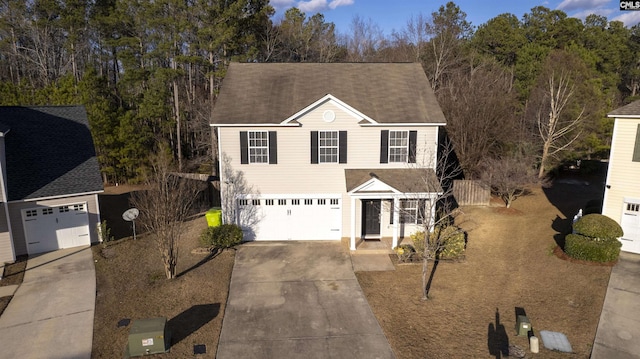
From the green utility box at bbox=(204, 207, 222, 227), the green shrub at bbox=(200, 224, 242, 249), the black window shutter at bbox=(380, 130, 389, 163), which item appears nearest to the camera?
the green shrub at bbox=(200, 224, 242, 249)

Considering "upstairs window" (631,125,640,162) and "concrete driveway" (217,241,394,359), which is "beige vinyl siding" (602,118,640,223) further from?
"concrete driveway" (217,241,394,359)

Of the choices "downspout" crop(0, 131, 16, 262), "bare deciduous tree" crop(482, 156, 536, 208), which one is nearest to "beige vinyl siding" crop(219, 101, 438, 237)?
"bare deciduous tree" crop(482, 156, 536, 208)

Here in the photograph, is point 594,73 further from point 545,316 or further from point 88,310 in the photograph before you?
point 88,310

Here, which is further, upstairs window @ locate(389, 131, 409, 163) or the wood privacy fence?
the wood privacy fence

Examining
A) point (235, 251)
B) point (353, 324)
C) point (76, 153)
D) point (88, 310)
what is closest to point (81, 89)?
point (76, 153)

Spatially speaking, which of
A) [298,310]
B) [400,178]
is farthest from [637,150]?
[298,310]

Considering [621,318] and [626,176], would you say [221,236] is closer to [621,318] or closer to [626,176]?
[621,318]

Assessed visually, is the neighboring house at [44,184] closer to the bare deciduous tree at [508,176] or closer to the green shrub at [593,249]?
the green shrub at [593,249]
